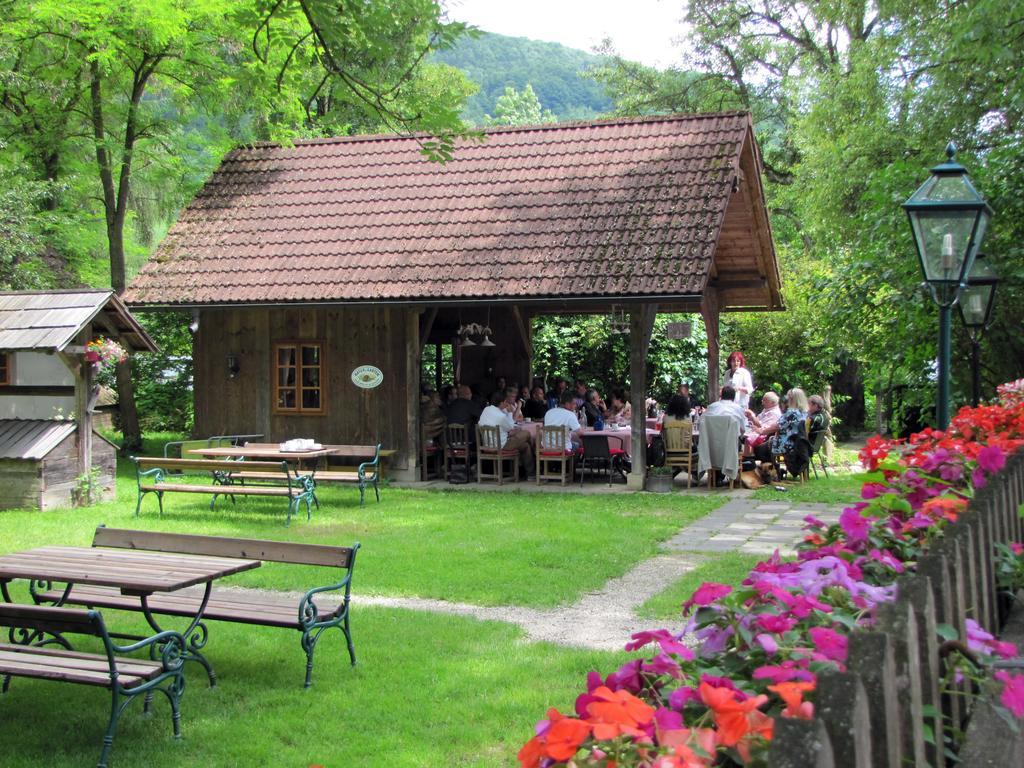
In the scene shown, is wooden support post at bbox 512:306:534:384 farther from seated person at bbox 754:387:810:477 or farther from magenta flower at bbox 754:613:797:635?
magenta flower at bbox 754:613:797:635

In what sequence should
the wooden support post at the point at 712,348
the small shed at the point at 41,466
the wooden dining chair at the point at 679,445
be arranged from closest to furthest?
the small shed at the point at 41,466 < the wooden dining chair at the point at 679,445 < the wooden support post at the point at 712,348

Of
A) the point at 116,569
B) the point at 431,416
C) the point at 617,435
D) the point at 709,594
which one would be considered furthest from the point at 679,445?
the point at 709,594

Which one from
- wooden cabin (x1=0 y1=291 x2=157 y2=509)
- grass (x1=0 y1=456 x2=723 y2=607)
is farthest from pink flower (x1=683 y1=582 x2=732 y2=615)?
wooden cabin (x1=0 y1=291 x2=157 y2=509)

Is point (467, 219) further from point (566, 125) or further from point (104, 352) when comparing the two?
point (104, 352)

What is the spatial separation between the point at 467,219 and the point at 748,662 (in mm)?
15218

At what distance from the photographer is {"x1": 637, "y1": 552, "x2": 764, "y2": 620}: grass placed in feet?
24.8

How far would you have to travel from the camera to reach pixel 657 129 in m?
17.4

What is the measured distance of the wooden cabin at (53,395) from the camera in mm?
12750

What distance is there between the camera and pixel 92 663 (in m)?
4.94

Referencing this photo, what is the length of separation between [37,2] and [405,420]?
30.9 ft

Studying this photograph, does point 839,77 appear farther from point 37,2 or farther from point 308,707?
point 308,707

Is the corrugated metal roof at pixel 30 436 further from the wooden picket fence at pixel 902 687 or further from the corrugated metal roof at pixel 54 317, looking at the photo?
the wooden picket fence at pixel 902 687

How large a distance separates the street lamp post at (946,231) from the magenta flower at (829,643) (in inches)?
203

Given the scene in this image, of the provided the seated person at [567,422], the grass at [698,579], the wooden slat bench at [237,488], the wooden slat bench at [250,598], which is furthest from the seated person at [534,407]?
the wooden slat bench at [250,598]
